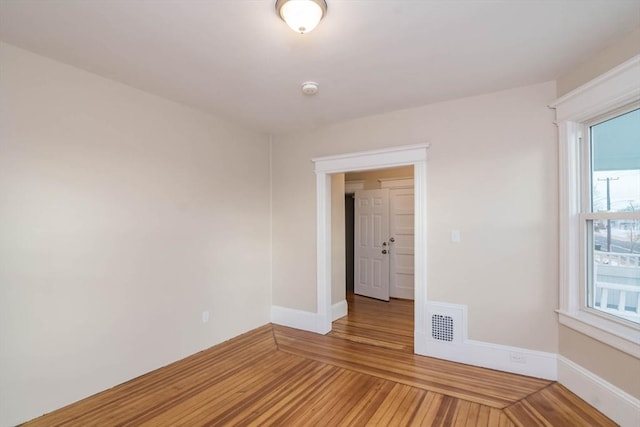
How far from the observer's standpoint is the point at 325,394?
2586 mm

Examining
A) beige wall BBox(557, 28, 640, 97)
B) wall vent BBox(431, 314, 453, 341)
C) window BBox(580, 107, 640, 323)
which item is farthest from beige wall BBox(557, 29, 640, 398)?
wall vent BBox(431, 314, 453, 341)

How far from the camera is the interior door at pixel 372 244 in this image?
5.71 meters

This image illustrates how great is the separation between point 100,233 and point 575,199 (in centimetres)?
403

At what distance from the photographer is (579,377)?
2.47 meters

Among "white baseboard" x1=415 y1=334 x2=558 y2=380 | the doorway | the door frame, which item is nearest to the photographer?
"white baseboard" x1=415 y1=334 x2=558 y2=380

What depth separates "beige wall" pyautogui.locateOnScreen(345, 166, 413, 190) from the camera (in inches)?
226

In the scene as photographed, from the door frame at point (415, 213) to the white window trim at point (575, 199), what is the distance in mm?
1156

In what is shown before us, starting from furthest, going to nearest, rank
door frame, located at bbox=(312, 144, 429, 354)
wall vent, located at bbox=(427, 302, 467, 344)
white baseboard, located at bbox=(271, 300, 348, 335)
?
1. white baseboard, located at bbox=(271, 300, 348, 335)
2. door frame, located at bbox=(312, 144, 429, 354)
3. wall vent, located at bbox=(427, 302, 467, 344)

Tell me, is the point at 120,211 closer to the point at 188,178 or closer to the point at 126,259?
the point at 126,259

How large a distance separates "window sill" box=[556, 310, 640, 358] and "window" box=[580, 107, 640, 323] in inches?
3.5

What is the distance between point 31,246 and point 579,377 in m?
4.34

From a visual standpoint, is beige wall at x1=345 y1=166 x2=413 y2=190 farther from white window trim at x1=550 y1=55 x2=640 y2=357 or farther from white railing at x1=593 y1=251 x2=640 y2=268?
white railing at x1=593 y1=251 x2=640 y2=268

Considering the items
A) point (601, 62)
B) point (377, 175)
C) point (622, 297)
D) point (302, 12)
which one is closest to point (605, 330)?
point (622, 297)

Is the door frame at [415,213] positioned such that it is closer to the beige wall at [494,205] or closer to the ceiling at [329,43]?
the beige wall at [494,205]
